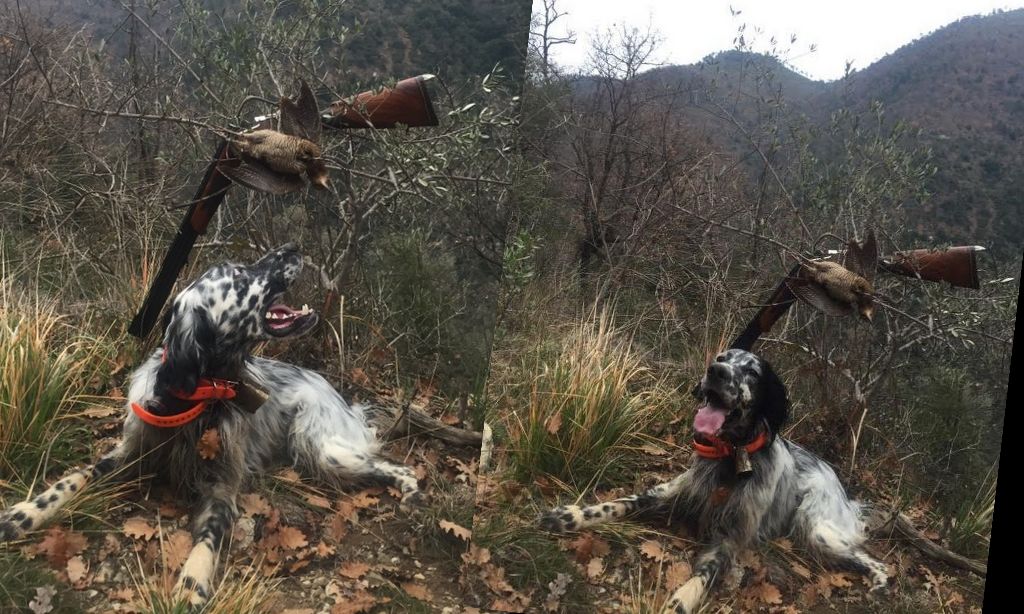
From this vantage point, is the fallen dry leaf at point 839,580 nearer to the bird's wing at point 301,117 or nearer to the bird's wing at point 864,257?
the bird's wing at point 864,257

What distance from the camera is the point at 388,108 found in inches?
116

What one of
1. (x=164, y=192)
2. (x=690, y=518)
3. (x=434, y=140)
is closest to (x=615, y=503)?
(x=690, y=518)

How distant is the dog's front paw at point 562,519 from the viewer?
314 cm

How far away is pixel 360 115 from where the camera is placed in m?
2.87

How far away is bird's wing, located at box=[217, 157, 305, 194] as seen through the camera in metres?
2.71

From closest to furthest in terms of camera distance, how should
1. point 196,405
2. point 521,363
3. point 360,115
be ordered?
point 196,405 < point 360,115 < point 521,363

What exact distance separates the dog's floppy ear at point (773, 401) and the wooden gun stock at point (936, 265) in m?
0.53

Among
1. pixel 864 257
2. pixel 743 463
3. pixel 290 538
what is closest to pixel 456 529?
pixel 290 538

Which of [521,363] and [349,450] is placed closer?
[349,450]

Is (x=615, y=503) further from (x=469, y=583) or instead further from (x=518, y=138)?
(x=518, y=138)

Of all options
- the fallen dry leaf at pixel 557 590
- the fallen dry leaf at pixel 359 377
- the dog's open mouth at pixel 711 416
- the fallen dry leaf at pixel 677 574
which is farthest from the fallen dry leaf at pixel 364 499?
the dog's open mouth at pixel 711 416

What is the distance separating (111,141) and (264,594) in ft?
5.08

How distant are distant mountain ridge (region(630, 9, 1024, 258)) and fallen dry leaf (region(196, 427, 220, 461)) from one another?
2.06 m

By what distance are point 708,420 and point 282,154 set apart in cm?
170
